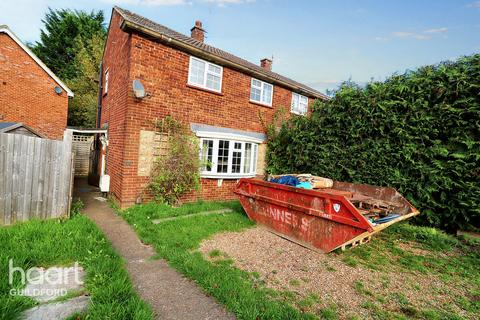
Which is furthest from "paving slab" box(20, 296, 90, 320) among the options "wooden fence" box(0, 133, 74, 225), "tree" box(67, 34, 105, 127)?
"tree" box(67, 34, 105, 127)

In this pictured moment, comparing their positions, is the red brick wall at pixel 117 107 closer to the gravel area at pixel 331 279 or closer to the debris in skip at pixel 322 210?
the debris in skip at pixel 322 210

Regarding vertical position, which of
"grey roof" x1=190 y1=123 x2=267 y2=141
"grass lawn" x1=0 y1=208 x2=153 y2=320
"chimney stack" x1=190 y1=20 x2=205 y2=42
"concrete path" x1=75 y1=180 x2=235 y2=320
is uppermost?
"chimney stack" x1=190 y1=20 x2=205 y2=42

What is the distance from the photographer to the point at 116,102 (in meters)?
8.57

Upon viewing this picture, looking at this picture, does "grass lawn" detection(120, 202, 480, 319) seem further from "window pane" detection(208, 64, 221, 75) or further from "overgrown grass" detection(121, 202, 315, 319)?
"window pane" detection(208, 64, 221, 75)

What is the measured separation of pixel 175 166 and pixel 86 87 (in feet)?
64.0

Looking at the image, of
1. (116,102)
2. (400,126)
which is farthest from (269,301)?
(116,102)

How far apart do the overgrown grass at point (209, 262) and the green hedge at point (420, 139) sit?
419 cm

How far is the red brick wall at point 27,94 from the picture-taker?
11.6m

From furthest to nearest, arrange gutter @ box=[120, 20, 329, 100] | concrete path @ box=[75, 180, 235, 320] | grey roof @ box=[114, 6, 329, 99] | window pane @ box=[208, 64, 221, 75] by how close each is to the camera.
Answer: window pane @ box=[208, 64, 221, 75] < grey roof @ box=[114, 6, 329, 99] < gutter @ box=[120, 20, 329, 100] < concrete path @ box=[75, 180, 235, 320]

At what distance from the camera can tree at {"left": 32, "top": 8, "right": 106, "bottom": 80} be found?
24281 millimetres

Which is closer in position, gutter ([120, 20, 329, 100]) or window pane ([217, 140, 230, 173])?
gutter ([120, 20, 329, 100])

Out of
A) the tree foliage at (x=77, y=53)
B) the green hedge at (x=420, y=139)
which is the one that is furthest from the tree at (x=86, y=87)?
the green hedge at (x=420, y=139)

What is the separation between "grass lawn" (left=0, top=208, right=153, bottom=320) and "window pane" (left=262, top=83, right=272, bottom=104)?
832cm

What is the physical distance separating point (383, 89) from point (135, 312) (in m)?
8.14
